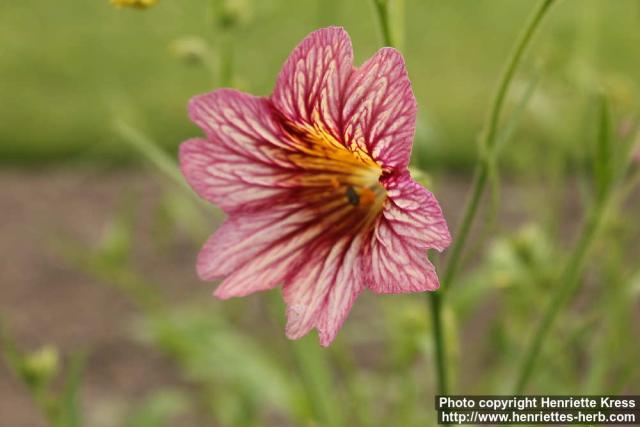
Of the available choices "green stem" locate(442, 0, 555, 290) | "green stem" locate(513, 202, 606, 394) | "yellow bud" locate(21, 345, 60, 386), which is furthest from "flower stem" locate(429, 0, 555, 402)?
"yellow bud" locate(21, 345, 60, 386)

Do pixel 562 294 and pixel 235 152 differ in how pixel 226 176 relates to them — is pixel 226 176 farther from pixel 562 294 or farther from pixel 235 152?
pixel 562 294

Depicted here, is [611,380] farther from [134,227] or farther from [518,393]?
[134,227]

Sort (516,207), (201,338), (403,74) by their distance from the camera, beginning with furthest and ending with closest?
(516,207) < (201,338) < (403,74)

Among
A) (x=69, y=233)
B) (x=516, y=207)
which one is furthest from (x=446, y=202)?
(x=69, y=233)

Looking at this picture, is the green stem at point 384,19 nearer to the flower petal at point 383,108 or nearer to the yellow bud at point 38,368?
the flower petal at point 383,108

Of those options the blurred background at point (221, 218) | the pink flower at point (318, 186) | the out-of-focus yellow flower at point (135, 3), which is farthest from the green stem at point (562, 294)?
the out-of-focus yellow flower at point (135, 3)

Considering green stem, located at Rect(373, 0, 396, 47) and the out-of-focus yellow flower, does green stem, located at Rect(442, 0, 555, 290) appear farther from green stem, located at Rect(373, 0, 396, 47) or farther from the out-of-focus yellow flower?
the out-of-focus yellow flower

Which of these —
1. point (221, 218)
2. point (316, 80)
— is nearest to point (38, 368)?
point (221, 218)
